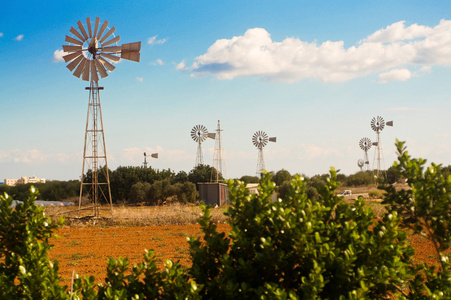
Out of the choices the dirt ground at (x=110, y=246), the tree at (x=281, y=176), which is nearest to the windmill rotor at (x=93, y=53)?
the dirt ground at (x=110, y=246)

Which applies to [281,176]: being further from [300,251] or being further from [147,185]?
[300,251]

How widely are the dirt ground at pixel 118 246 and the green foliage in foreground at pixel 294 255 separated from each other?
5906 millimetres

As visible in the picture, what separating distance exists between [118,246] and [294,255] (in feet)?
38.2

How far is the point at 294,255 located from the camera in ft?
12.2

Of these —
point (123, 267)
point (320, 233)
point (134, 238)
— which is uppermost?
point (320, 233)

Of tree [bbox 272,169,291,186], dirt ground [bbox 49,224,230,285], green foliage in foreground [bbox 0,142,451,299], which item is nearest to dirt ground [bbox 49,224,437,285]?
dirt ground [bbox 49,224,230,285]

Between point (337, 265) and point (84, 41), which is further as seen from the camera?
point (84, 41)

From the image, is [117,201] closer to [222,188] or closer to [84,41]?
[222,188]

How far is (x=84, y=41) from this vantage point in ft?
65.9

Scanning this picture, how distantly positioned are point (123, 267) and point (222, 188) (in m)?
25.5

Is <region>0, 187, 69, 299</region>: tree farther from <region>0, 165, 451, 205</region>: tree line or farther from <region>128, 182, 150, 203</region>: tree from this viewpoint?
<region>128, 182, 150, 203</region>: tree

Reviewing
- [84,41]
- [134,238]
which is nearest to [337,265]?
[134,238]

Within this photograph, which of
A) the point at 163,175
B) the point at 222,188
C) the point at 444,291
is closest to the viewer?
the point at 444,291

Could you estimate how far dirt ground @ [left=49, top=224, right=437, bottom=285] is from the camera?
11.1 metres
